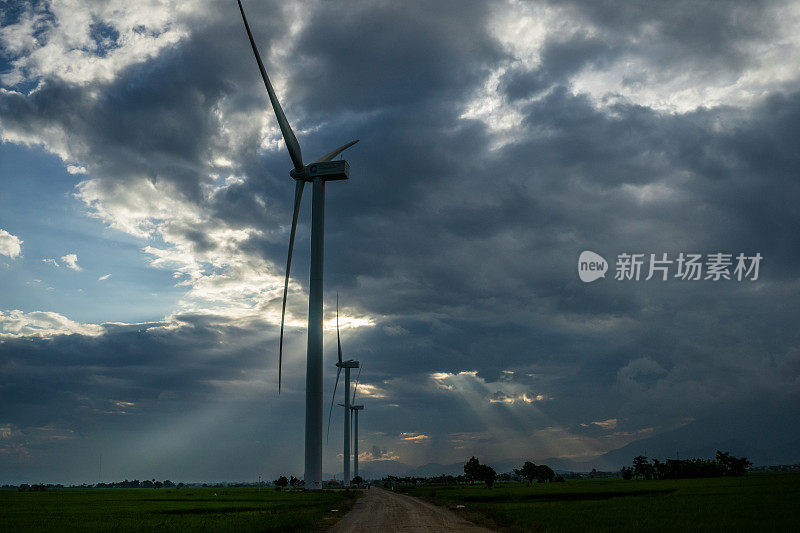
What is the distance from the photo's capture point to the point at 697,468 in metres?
193

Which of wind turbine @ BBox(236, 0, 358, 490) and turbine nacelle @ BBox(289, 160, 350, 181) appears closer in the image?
wind turbine @ BBox(236, 0, 358, 490)

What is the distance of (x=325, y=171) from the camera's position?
313 feet

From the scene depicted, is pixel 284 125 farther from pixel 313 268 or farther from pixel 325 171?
pixel 313 268

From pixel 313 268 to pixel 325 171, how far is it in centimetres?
1779

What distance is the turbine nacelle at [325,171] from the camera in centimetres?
9538

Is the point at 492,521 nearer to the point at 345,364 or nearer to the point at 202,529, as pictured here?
the point at 202,529

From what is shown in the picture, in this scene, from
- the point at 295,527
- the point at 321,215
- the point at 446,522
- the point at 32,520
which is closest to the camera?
the point at 295,527

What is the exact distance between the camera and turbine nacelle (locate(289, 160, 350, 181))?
313ft

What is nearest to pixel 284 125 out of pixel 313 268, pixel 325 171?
pixel 325 171

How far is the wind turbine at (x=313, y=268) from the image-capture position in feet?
276

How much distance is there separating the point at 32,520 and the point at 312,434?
35.6 meters

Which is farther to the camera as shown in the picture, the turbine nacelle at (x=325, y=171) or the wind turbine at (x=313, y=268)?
the turbine nacelle at (x=325, y=171)

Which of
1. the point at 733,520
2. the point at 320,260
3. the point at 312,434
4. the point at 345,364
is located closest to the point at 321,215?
the point at 320,260

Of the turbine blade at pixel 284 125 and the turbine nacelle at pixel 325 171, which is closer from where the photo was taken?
the turbine blade at pixel 284 125
